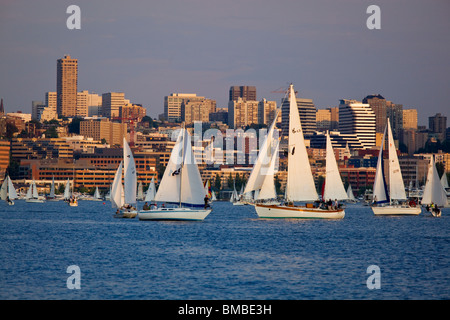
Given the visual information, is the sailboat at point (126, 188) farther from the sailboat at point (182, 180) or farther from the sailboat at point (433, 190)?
the sailboat at point (433, 190)

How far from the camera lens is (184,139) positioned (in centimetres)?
6919

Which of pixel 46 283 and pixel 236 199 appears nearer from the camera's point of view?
pixel 46 283

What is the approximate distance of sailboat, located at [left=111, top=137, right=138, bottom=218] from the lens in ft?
258

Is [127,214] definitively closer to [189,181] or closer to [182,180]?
[182,180]

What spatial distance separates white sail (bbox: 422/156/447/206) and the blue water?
20430mm

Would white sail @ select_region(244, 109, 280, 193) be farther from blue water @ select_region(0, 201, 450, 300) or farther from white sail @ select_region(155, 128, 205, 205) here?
white sail @ select_region(155, 128, 205, 205)

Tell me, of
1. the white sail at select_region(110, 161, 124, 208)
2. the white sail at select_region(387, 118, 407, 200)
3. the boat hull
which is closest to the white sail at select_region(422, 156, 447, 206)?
the white sail at select_region(387, 118, 407, 200)

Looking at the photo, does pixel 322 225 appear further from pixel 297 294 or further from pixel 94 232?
pixel 297 294

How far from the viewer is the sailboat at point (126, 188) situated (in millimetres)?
78688

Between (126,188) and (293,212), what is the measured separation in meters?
15.8
